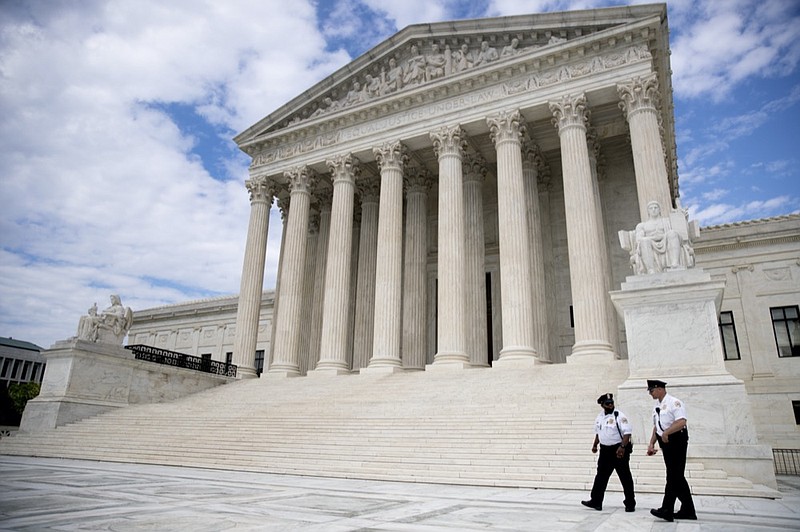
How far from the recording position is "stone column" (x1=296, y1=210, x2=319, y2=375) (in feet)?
109

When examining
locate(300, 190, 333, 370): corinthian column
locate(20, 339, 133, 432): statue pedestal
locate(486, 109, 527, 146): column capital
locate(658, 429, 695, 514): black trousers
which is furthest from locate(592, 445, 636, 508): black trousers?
locate(300, 190, 333, 370): corinthian column

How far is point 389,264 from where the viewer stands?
90.0ft

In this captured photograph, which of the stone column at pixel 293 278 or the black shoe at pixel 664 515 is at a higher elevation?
the stone column at pixel 293 278

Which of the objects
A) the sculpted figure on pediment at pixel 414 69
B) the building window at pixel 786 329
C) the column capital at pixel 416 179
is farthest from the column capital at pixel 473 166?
the building window at pixel 786 329

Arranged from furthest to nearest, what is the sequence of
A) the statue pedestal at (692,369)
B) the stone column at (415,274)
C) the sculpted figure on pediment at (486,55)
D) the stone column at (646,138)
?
the stone column at (415,274)
the sculpted figure on pediment at (486,55)
the stone column at (646,138)
the statue pedestal at (692,369)

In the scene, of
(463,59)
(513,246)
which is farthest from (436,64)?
(513,246)

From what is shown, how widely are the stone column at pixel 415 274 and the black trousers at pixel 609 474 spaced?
827 inches

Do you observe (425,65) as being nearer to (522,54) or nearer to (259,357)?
(522,54)

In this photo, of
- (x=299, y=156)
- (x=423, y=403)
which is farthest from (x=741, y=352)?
(x=299, y=156)

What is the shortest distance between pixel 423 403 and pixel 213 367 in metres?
18.6

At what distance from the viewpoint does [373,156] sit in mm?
30453

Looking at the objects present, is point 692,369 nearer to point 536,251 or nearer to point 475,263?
point 536,251

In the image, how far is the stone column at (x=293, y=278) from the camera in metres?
29.1

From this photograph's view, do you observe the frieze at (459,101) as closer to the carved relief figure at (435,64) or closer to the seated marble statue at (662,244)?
the carved relief figure at (435,64)
